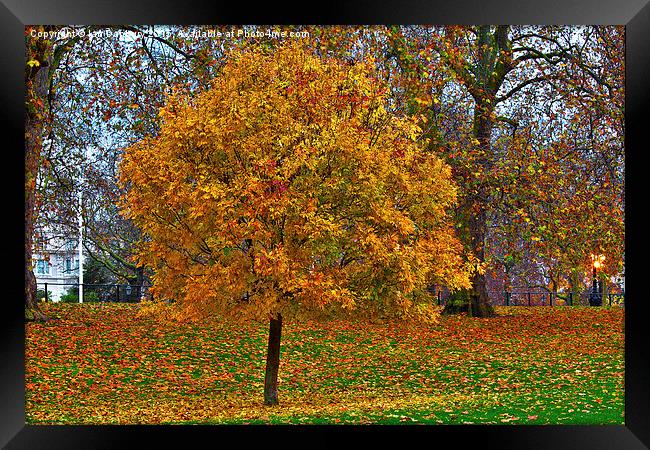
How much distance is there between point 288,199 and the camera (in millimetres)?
8719

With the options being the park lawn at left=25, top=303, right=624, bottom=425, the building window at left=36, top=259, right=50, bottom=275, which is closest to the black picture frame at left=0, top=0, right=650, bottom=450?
the park lawn at left=25, top=303, right=624, bottom=425

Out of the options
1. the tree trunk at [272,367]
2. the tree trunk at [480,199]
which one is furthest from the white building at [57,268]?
the tree trunk at [480,199]

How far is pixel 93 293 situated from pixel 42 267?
3.76 ft

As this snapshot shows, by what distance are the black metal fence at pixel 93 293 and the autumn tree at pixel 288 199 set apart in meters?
5.28

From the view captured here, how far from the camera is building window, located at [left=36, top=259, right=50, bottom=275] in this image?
14395mm

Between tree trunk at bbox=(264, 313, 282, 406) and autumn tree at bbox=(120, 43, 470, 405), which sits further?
tree trunk at bbox=(264, 313, 282, 406)

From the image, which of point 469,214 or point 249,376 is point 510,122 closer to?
point 469,214

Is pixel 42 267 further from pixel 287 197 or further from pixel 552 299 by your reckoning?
pixel 552 299

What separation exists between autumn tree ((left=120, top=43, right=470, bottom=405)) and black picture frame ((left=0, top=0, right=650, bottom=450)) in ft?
6.74

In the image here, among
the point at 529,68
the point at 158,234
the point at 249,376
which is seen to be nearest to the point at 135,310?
the point at 249,376

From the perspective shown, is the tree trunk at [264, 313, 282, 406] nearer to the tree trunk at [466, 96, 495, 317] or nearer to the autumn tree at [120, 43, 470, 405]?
the autumn tree at [120, 43, 470, 405]
